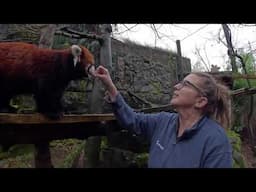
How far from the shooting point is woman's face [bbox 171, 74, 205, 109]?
1.40m

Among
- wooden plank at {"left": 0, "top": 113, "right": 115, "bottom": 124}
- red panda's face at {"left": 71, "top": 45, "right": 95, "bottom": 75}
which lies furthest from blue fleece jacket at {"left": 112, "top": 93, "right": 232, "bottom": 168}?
red panda's face at {"left": 71, "top": 45, "right": 95, "bottom": 75}

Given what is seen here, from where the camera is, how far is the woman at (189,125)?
128cm

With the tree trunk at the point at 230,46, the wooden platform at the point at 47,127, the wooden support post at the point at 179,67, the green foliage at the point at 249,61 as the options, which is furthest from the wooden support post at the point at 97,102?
the green foliage at the point at 249,61

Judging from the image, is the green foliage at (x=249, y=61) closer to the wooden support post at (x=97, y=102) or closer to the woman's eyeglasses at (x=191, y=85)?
the wooden support post at (x=97, y=102)

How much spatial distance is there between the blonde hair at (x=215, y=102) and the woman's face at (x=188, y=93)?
0.02 metres

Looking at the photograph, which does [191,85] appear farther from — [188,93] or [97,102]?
[97,102]

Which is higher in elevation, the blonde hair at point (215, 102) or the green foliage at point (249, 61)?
the green foliage at point (249, 61)

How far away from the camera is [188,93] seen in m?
1.40

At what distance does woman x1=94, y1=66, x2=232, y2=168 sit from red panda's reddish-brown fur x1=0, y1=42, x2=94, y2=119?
39cm

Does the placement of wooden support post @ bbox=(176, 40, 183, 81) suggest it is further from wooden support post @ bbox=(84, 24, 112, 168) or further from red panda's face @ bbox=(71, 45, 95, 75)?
red panda's face @ bbox=(71, 45, 95, 75)
